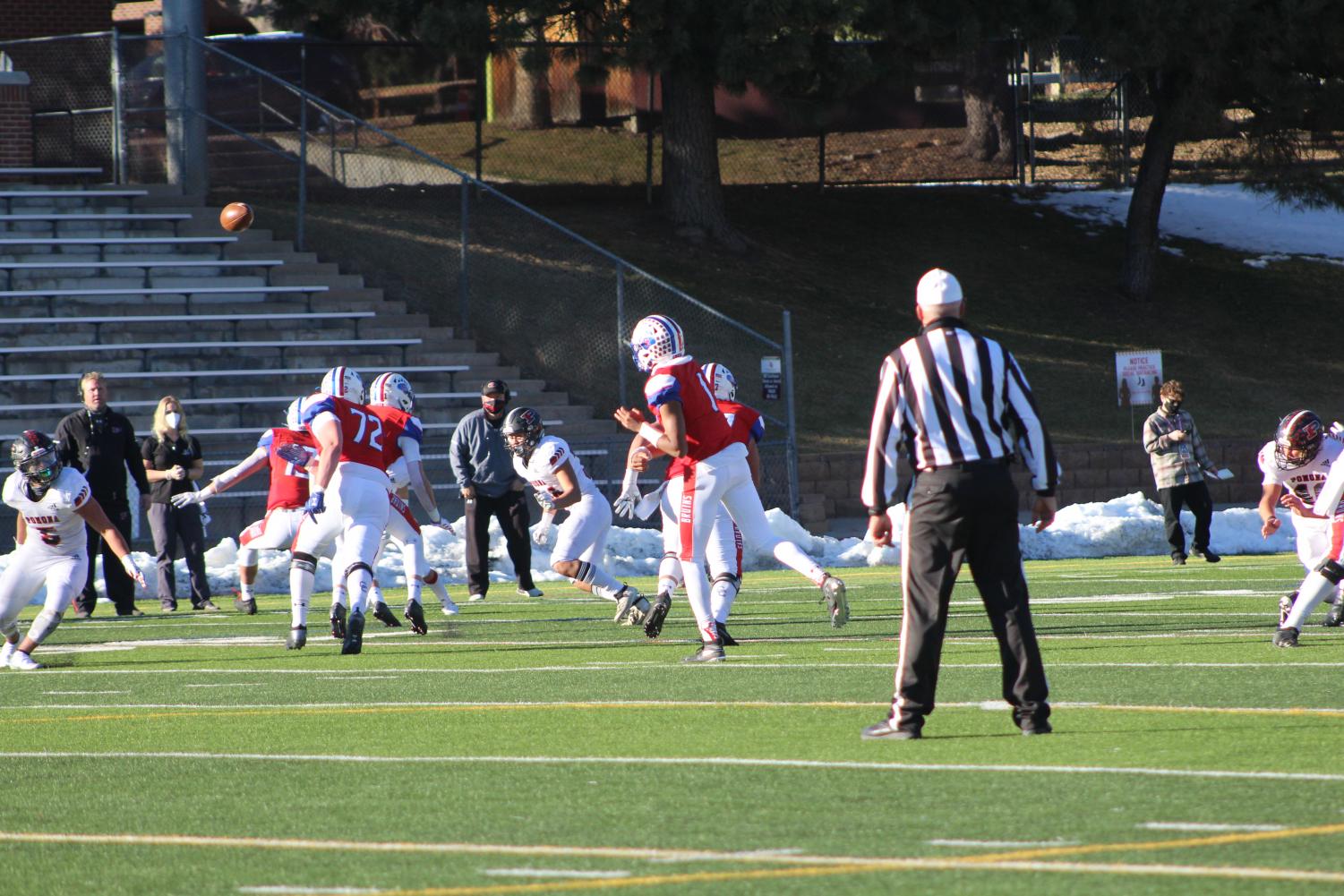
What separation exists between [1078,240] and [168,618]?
25215mm

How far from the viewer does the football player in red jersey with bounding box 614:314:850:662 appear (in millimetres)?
11273

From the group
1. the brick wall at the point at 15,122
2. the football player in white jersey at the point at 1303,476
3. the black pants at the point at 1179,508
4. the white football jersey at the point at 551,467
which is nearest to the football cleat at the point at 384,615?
the white football jersey at the point at 551,467

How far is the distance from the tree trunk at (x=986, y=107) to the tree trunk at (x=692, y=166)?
281 inches

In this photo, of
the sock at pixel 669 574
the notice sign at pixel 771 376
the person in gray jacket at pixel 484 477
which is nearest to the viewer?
the sock at pixel 669 574

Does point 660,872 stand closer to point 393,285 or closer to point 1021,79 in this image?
point 393,285

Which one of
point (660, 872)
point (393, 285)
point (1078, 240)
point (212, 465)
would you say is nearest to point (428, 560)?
point (212, 465)

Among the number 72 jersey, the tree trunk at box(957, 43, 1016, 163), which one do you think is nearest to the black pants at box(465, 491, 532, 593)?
the number 72 jersey

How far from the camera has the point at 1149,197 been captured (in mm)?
36219

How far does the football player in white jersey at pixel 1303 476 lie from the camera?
1280cm

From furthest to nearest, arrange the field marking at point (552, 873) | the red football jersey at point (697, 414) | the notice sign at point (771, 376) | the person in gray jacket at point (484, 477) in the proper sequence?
the notice sign at point (771, 376), the person in gray jacket at point (484, 477), the red football jersey at point (697, 414), the field marking at point (552, 873)

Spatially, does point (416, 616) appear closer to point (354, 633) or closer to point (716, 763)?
point (354, 633)

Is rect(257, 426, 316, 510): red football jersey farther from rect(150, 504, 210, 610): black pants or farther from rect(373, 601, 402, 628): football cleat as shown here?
rect(150, 504, 210, 610): black pants

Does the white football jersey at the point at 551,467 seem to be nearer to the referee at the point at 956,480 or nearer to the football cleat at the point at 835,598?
the football cleat at the point at 835,598

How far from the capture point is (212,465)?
22.1m
